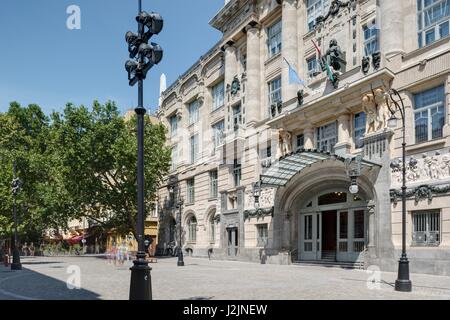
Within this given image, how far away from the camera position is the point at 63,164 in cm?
3616

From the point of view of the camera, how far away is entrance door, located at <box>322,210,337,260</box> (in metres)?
26.3

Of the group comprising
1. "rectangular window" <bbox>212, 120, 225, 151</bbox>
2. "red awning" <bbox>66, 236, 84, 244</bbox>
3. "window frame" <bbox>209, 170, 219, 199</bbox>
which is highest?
"rectangular window" <bbox>212, 120, 225, 151</bbox>

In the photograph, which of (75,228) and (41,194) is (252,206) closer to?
(41,194)

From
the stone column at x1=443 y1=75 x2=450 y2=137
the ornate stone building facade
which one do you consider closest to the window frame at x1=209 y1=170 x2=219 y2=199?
the ornate stone building facade

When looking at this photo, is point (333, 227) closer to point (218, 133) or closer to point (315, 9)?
point (315, 9)

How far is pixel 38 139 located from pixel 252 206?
25.8 m

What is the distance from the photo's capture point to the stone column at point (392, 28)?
2206 centimetres

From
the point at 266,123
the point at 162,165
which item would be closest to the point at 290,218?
the point at 266,123

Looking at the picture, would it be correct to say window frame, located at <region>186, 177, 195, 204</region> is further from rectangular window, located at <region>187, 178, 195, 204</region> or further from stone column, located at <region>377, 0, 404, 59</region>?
stone column, located at <region>377, 0, 404, 59</region>

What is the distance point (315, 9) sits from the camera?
1129 inches

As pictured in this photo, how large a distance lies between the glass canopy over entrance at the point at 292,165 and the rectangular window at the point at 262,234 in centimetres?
356

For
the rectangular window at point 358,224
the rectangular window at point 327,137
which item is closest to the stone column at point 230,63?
the rectangular window at point 327,137

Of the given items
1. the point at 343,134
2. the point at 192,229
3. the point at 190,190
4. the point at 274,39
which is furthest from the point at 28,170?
the point at 343,134

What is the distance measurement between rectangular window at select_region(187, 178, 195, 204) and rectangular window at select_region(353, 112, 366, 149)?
21.0m
